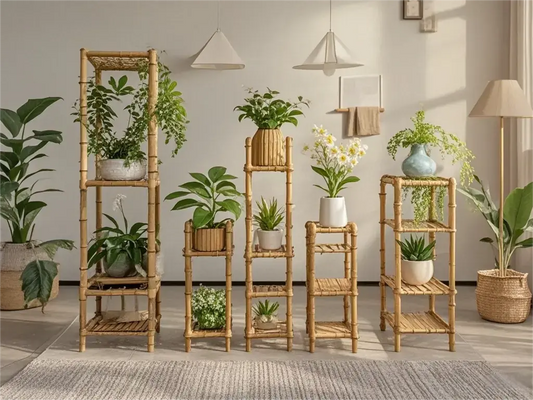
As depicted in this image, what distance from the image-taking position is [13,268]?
460 centimetres

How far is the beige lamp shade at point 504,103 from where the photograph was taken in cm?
412

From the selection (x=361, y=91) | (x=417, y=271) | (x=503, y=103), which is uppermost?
(x=361, y=91)

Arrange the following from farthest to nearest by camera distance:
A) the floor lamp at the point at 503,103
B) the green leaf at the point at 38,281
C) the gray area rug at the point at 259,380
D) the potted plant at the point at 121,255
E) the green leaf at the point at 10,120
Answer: the green leaf at the point at 10,120 → the floor lamp at the point at 503,103 → the green leaf at the point at 38,281 → the potted plant at the point at 121,255 → the gray area rug at the point at 259,380

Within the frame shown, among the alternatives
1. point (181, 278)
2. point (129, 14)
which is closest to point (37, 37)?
point (129, 14)

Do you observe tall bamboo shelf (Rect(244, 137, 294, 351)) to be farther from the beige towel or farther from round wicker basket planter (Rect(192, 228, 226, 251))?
the beige towel

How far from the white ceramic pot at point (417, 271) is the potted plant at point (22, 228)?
2.15m

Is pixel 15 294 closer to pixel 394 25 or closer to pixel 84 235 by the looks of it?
pixel 84 235

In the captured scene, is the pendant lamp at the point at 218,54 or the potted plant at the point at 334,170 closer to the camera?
the potted plant at the point at 334,170

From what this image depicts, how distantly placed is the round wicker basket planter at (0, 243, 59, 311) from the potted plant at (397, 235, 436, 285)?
8.50 ft

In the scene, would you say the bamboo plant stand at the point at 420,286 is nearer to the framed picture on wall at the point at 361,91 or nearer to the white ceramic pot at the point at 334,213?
the white ceramic pot at the point at 334,213

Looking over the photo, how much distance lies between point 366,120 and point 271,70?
915 mm

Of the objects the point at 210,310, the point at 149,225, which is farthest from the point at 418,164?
the point at 149,225

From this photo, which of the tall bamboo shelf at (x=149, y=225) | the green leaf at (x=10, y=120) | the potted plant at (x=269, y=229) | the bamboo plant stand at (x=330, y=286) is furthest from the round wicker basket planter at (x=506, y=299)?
the green leaf at (x=10, y=120)

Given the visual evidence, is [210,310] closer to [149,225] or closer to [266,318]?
[266,318]
